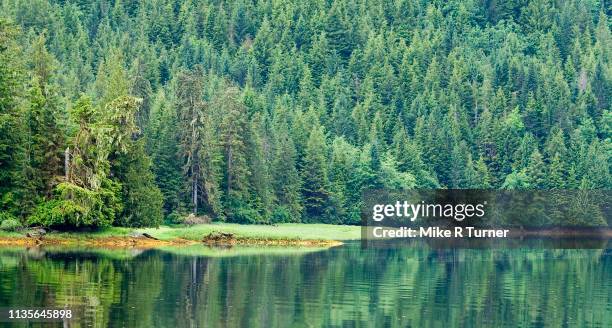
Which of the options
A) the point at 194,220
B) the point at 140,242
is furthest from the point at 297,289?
the point at 194,220

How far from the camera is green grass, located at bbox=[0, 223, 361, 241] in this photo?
121 metres

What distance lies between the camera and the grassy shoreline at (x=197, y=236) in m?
118

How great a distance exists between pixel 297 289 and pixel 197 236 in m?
56.8

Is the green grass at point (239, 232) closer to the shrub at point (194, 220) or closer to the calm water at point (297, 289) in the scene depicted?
the shrub at point (194, 220)

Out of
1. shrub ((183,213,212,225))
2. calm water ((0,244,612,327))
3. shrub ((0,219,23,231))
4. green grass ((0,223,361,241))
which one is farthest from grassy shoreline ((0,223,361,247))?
calm water ((0,244,612,327))

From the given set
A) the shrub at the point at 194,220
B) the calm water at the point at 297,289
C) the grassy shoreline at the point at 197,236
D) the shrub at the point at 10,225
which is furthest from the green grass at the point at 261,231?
the calm water at the point at 297,289

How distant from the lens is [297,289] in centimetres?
7875

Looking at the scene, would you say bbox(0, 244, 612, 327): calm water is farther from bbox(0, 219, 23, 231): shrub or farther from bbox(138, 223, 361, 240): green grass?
bbox(138, 223, 361, 240): green grass

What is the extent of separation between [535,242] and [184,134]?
152 feet

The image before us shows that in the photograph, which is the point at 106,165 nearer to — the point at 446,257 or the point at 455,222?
the point at 446,257

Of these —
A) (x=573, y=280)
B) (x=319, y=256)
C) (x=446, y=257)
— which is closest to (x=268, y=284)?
(x=573, y=280)

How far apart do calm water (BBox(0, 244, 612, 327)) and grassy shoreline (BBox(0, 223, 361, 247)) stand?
9.50 meters

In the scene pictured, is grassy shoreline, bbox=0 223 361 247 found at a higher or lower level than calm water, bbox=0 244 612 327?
higher

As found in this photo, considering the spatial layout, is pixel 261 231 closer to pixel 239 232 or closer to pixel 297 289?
pixel 239 232
